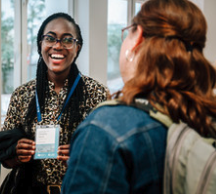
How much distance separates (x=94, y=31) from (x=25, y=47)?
2.61 ft

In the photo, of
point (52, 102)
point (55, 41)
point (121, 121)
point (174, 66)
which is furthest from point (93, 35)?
point (121, 121)

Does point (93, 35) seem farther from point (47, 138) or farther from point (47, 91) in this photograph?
point (47, 138)

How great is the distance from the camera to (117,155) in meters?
0.73

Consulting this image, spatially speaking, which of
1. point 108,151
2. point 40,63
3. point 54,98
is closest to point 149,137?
point 108,151

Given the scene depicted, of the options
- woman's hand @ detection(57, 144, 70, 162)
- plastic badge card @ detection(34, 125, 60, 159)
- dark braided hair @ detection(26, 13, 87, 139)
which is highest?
dark braided hair @ detection(26, 13, 87, 139)

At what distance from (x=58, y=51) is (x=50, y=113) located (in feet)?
1.43

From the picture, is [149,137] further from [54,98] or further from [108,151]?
[54,98]

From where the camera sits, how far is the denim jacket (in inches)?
28.7

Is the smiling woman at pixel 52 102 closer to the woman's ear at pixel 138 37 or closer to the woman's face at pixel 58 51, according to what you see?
the woman's face at pixel 58 51

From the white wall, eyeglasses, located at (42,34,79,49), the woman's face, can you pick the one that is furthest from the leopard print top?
the white wall

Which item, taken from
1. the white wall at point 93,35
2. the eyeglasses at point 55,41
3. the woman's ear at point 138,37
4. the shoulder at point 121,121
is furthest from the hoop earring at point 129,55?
the white wall at point 93,35

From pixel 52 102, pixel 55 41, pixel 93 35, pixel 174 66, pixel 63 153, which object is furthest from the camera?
pixel 93 35

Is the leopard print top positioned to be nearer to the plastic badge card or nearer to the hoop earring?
the plastic badge card

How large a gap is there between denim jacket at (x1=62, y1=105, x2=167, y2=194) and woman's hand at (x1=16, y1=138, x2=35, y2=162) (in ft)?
3.64
